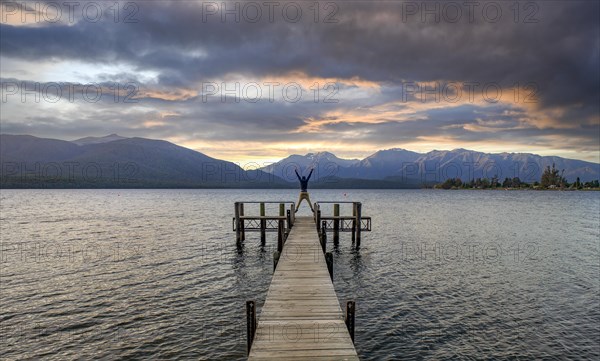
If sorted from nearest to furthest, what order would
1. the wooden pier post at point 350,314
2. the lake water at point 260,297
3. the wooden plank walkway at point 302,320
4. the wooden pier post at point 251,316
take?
1. the wooden plank walkway at point 302,320
2. the wooden pier post at point 251,316
3. the wooden pier post at point 350,314
4. the lake water at point 260,297

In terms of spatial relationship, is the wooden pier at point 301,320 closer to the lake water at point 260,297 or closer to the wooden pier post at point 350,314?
the wooden pier post at point 350,314

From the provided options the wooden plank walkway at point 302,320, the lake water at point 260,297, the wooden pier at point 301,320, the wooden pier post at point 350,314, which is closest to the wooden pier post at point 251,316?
the wooden pier at point 301,320

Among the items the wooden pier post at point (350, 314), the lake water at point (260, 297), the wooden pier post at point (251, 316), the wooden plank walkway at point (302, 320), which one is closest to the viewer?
the wooden plank walkway at point (302, 320)

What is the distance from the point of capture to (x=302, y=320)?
11031mm

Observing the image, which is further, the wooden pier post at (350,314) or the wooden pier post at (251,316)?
the wooden pier post at (350,314)

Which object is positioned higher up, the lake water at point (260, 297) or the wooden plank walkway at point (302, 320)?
the wooden plank walkway at point (302, 320)

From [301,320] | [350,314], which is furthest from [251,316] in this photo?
[350,314]

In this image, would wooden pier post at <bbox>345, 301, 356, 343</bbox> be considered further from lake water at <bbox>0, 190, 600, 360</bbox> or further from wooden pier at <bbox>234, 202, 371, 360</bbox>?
lake water at <bbox>0, 190, 600, 360</bbox>

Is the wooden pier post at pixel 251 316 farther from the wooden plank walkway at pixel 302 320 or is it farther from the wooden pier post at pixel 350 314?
the wooden pier post at pixel 350 314

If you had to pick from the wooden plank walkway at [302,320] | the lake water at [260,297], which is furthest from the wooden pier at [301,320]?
the lake water at [260,297]

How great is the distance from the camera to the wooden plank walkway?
906 cm

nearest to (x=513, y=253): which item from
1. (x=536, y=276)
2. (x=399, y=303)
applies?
(x=536, y=276)

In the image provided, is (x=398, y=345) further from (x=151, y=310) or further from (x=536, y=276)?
(x=536, y=276)

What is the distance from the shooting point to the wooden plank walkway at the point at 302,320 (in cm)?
906
